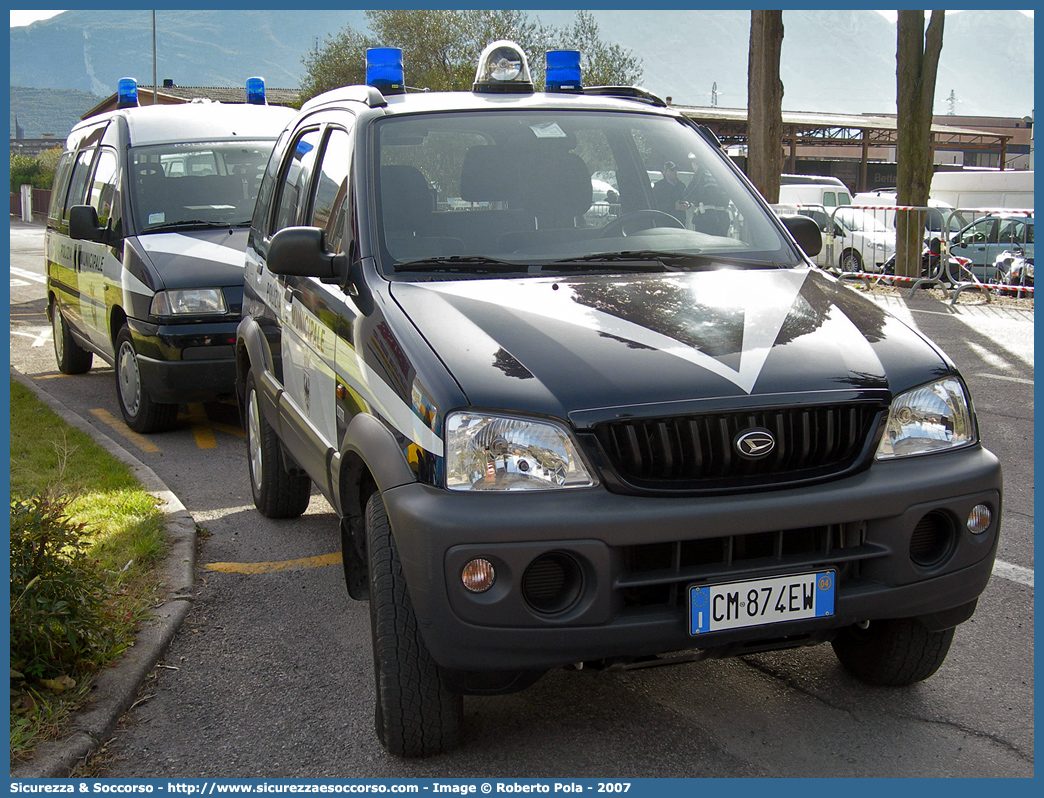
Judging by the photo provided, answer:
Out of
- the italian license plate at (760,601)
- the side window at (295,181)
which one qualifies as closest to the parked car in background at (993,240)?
the side window at (295,181)

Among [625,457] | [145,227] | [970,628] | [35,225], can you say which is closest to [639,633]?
[625,457]

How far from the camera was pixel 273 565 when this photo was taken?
4887 mm

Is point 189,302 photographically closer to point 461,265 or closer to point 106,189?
point 106,189

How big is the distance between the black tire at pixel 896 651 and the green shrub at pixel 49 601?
8.21ft

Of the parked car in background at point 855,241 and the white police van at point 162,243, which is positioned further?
the parked car in background at point 855,241

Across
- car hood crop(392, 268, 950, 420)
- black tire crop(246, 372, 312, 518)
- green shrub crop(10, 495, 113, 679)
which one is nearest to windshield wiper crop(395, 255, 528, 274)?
car hood crop(392, 268, 950, 420)

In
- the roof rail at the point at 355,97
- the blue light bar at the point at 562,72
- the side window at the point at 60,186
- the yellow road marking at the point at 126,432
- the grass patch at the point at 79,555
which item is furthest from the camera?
the side window at the point at 60,186

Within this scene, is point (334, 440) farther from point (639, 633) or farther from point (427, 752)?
point (639, 633)

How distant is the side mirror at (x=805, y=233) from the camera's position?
432 cm

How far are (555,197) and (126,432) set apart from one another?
16.3ft

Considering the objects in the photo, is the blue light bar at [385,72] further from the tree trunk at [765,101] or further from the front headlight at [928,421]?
the tree trunk at [765,101]

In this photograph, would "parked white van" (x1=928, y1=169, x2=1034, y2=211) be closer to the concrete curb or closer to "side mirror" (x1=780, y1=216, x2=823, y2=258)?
"side mirror" (x1=780, y1=216, x2=823, y2=258)

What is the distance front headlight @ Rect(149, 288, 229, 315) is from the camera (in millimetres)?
7219

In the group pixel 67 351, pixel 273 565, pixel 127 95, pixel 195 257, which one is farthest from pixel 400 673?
pixel 127 95
